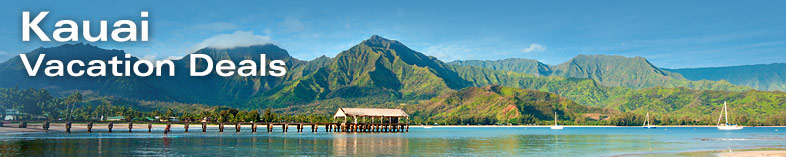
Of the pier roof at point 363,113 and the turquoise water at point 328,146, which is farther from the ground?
the pier roof at point 363,113

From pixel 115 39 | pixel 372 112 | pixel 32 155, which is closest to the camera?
pixel 32 155

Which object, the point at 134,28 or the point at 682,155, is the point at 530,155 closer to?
the point at 682,155

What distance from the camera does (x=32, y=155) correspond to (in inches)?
1845

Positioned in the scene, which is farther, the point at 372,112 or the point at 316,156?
the point at 372,112

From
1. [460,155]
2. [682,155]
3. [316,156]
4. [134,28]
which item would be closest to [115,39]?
[134,28]

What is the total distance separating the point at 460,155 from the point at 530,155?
6.90 m

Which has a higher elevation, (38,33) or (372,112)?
(38,33)

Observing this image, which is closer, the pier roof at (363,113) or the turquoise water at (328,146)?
the turquoise water at (328,146)

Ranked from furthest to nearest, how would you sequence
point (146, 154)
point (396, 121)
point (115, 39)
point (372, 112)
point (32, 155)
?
point (396, 121), point (372, 112), point (115, 39), point (146, 154), point (32, 155)

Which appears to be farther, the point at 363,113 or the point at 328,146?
the point at 363,113

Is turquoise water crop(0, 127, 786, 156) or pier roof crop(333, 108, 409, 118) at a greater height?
pier roof crop(333, 108, 409, 118)

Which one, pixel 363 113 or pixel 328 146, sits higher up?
pixel 363 113

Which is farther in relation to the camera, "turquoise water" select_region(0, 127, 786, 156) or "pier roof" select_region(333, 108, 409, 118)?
"pier roof" select_region(333, 108, 409, 118)

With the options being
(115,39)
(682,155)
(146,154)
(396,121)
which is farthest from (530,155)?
(396,121)
